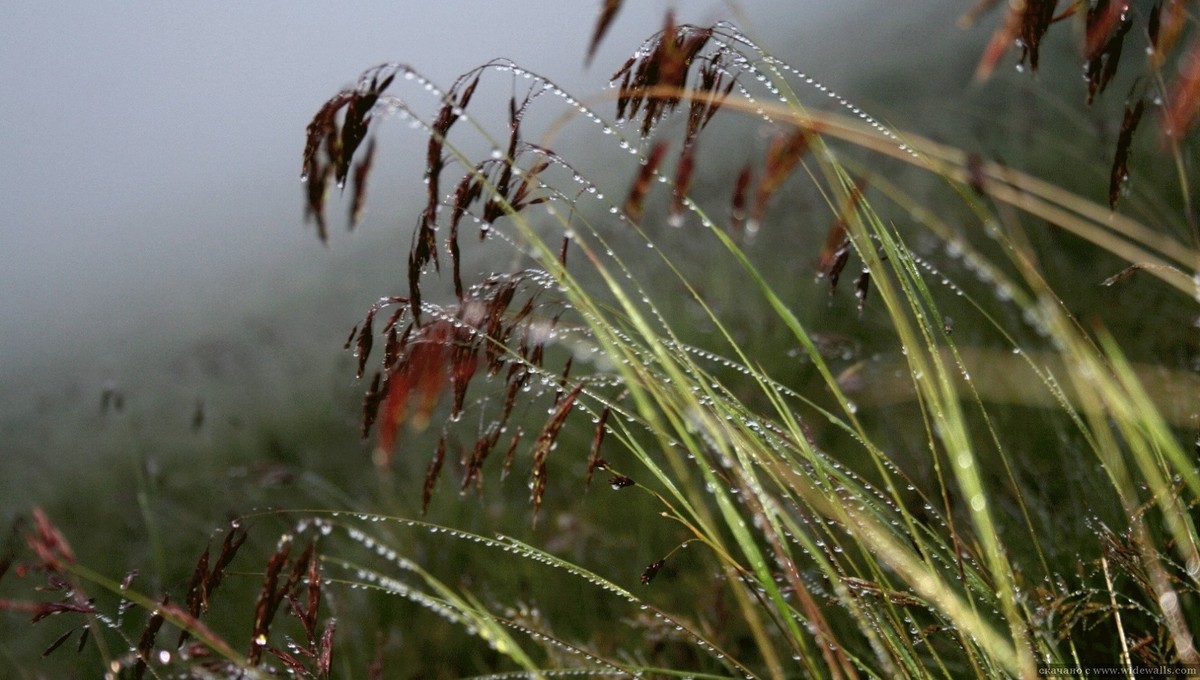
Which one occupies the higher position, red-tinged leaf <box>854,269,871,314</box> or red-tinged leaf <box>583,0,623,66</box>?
red-tinged leaf <box>583,0,623,66</box>

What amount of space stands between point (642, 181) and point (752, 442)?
0.35 meters

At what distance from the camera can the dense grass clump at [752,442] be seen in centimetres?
96

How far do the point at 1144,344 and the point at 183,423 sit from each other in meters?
5.60

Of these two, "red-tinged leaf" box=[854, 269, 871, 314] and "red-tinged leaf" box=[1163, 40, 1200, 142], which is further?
"red-tinged leaf" box=[854, 269, 871, 314]

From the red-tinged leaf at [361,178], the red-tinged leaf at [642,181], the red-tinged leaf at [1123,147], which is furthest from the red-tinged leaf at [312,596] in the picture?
the red-tinged leaf at [1123,147]

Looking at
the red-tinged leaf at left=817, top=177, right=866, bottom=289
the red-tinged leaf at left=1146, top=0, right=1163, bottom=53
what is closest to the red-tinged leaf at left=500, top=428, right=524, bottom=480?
the red-tinged leaf at left=817, top=177, right=866, bottom=289

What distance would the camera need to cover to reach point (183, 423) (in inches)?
234

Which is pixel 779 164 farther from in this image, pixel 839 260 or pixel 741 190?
pixel 839 260

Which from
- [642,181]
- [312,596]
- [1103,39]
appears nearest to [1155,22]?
[1103,39]

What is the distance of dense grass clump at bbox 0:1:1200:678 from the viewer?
96 centimetres

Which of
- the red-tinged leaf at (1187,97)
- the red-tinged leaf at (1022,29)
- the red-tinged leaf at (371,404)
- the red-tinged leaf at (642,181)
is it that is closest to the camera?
the red-tinged leaf at (1187,97)

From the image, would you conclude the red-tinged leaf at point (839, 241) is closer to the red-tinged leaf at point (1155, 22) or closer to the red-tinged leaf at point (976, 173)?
the red-tinged leaf at point (976, 173)

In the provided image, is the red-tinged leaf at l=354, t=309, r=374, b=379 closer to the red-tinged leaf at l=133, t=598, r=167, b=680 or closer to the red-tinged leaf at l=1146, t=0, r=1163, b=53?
the red-tinged leaf at l=133, t=598, r=167, b=680

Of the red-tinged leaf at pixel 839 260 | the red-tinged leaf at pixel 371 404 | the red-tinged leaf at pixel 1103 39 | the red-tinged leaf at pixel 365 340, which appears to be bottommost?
the red-tinged leaf at pixel 371 404
